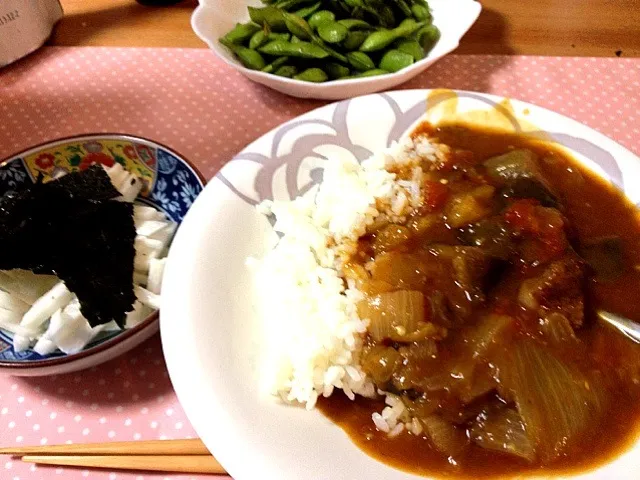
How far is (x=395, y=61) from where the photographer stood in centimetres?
297

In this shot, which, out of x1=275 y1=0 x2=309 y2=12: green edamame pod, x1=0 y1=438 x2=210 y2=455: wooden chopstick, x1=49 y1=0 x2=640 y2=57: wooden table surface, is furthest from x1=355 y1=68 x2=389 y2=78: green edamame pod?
x1=0 y1=438 x2=210 y2=455: wooden chopstick

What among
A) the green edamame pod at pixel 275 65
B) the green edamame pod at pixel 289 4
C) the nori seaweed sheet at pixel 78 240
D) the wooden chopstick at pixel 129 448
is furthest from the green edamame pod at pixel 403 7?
the wooden chopstick at pixel 129 448

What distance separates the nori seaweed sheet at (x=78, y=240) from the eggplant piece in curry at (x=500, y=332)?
0.85 metres

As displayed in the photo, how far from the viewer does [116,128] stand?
3166 mm

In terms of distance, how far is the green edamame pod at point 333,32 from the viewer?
2982mm

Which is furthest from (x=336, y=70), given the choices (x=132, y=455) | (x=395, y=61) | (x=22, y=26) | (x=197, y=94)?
(x=132, y=455)

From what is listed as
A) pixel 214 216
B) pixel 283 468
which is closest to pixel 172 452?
pixel 283 468

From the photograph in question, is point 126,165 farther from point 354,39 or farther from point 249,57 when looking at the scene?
point 354,39

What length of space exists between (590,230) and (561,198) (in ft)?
0.59

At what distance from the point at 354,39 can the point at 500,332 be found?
6.37 ft

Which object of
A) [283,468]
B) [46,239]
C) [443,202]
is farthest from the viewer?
[443,202]

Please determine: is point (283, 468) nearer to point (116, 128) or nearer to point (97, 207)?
point (97, 207)

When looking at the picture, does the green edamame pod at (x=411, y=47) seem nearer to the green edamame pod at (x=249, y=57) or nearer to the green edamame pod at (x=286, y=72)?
the green edamame pod at (x=286, y=72)

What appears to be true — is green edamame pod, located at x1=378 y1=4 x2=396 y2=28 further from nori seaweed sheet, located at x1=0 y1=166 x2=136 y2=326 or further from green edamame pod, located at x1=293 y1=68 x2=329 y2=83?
nori seaweed sheet, located at x1=0 y1=166 x2=136 y2=326
